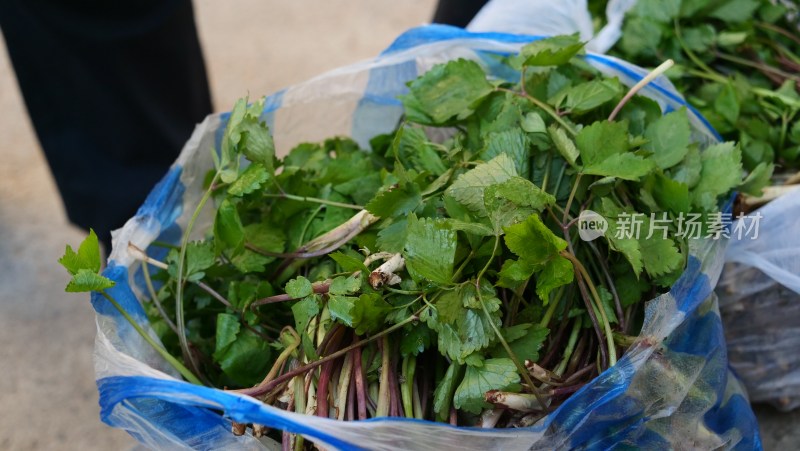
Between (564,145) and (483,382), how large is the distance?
228 mm

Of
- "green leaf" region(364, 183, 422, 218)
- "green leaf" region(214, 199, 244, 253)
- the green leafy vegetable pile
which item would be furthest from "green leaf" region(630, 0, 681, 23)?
"green leaf" region(214, 199, 244, 253)

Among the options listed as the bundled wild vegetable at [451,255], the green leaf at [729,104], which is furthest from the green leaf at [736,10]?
the bundled wild vegetable at [451,255]

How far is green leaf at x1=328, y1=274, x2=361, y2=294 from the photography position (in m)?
0.60

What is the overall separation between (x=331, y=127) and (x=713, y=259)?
1.56 ft

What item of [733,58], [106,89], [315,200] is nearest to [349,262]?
[315,200]

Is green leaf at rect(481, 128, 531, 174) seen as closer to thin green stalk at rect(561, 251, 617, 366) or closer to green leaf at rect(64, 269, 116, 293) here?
thin green stalk at rect(561, 251, 617, 366)

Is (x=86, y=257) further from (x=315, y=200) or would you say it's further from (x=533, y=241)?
(x=533, y=241)

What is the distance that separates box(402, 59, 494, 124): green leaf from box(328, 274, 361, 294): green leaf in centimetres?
22

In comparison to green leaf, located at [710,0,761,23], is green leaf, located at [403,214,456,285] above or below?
below

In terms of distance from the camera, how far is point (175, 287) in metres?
0.73

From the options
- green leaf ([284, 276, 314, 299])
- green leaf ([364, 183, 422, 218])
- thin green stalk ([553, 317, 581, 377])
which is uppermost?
green leaf ([364, 183, 422, 218])

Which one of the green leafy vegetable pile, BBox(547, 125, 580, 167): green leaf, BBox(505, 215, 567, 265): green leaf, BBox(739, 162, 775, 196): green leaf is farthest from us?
the green leafy vegetable pile

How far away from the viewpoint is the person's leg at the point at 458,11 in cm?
131

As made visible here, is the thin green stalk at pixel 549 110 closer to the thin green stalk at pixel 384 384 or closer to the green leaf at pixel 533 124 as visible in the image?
the green leaf at pixel 533 124
